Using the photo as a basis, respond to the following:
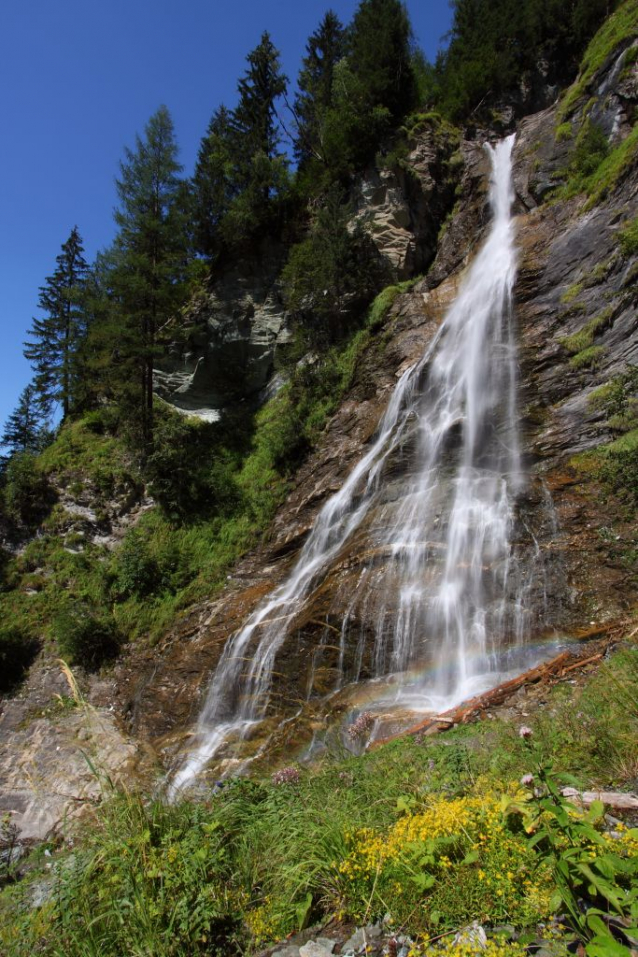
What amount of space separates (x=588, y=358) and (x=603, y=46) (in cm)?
1757

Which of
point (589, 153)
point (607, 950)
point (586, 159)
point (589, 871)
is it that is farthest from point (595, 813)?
point (589, 153)

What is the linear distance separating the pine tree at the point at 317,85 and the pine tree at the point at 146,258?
10.3 meters

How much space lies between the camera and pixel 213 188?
24.9 metres

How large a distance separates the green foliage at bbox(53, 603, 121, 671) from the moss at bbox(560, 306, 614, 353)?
15.0 metres

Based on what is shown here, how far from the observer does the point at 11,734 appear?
11.6 meters

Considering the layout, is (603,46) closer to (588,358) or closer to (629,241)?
(629,241)

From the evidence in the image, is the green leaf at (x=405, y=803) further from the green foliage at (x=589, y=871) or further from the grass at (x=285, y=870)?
the green foliage at (x=589, y=871)

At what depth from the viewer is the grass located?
2.09m

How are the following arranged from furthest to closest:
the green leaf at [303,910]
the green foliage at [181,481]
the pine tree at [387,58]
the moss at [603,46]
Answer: the pine tree at [387,58]
the green foliage at [181,481]
the moss at [603,46]
the green leaf at [303,910]

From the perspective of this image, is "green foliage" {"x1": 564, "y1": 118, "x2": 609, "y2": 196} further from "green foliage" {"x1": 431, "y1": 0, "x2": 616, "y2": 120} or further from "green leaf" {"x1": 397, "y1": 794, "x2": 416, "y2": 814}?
"green leaf" {"x1": 397, "y1": 794, "x2": 416, "y2": 814}

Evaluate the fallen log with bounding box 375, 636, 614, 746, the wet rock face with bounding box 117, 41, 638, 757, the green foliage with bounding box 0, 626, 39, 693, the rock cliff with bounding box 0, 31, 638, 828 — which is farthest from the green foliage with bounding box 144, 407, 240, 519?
the fallen log with bounding box 375, 636, 614, 746

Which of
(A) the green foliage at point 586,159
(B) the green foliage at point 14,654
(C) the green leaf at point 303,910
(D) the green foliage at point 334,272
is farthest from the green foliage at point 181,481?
(A) the green foliage at point 586,159

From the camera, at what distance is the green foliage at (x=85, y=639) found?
42.4 ft

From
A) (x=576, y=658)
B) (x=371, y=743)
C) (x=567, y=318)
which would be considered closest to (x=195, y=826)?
(x=371, y=743)
